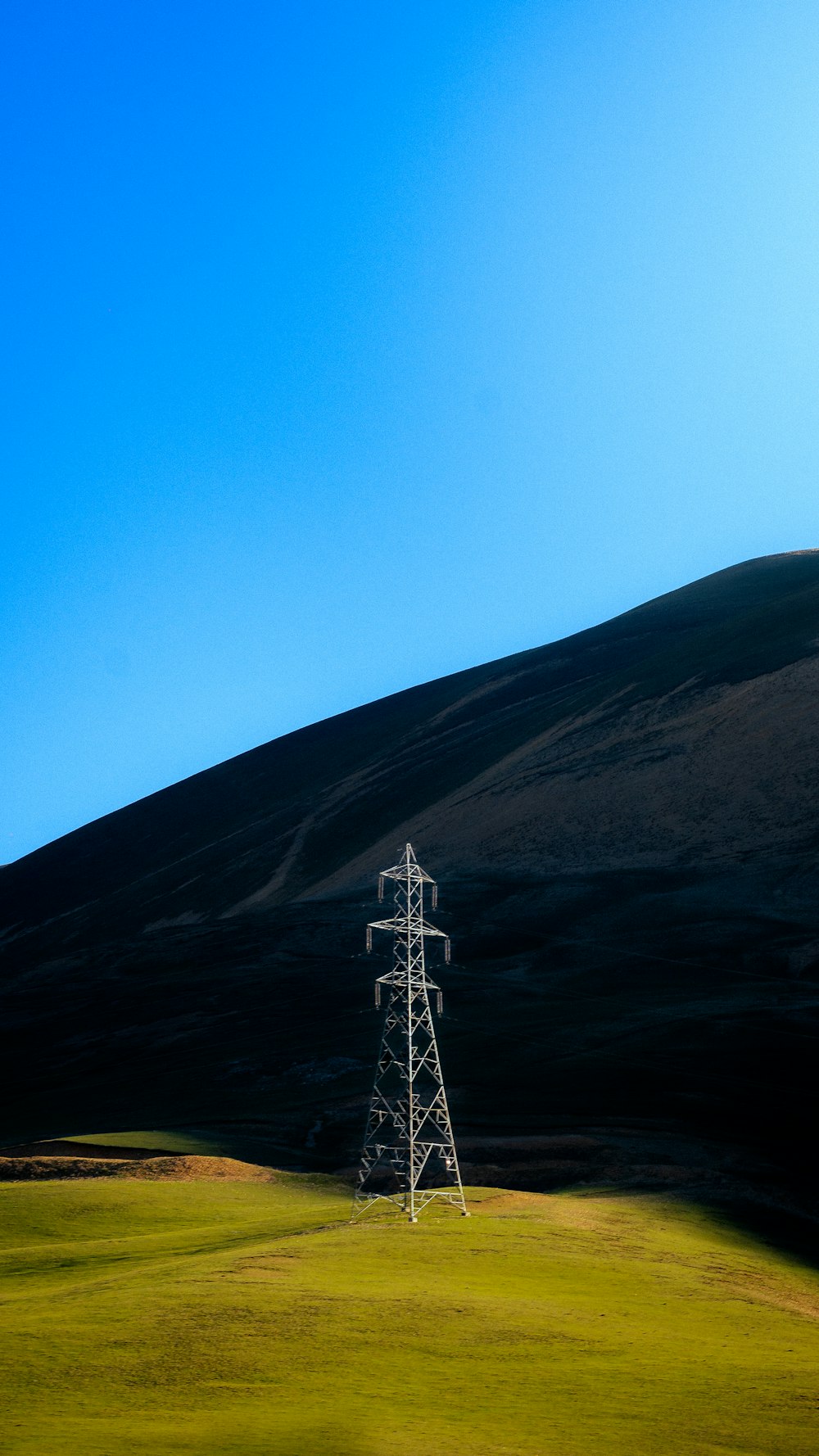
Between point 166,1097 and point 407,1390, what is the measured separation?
2720 inches

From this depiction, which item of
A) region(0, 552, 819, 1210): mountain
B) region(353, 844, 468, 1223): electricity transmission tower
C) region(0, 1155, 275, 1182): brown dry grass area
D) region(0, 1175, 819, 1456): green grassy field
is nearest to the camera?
region(0, 1175, 819, 1456): green grassy field

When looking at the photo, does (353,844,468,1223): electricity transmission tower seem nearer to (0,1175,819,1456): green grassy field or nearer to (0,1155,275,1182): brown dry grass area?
(0,1175,819,1456): green grassy field

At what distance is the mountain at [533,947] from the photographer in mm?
73312

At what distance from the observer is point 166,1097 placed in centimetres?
9081

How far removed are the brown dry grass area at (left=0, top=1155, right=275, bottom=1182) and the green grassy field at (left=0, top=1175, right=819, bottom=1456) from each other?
39.0ft

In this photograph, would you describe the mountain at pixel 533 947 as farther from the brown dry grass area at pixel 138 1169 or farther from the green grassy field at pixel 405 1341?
the green grassy field at pixel 405 1341

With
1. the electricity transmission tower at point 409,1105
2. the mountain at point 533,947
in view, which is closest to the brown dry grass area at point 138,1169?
the electricity transmission tower at point 409,1105

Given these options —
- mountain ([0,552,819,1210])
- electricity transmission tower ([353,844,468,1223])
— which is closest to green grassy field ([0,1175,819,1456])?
electricity transmission tower ([353,844,468,1223])

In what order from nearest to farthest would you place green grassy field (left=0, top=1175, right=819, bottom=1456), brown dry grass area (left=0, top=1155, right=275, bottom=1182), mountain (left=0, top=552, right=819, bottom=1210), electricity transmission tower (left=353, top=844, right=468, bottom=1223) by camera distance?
green grassy field (left=0, top=1175, right=819, bottom=1456), electricity transmission tower (left=353, top=844, right=468, bottom=1223), brown dry grass area (left=0, top=1155, right=275, bottom=1182), mountain (left=0, top=552, right=819, bottom=1210)

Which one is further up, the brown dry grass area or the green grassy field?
the green grassy field

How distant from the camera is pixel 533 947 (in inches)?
4532

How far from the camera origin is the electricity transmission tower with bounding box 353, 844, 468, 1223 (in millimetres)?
43062

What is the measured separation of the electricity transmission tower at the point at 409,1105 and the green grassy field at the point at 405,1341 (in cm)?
228

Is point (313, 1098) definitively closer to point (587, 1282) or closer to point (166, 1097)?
point (166, 1097)
